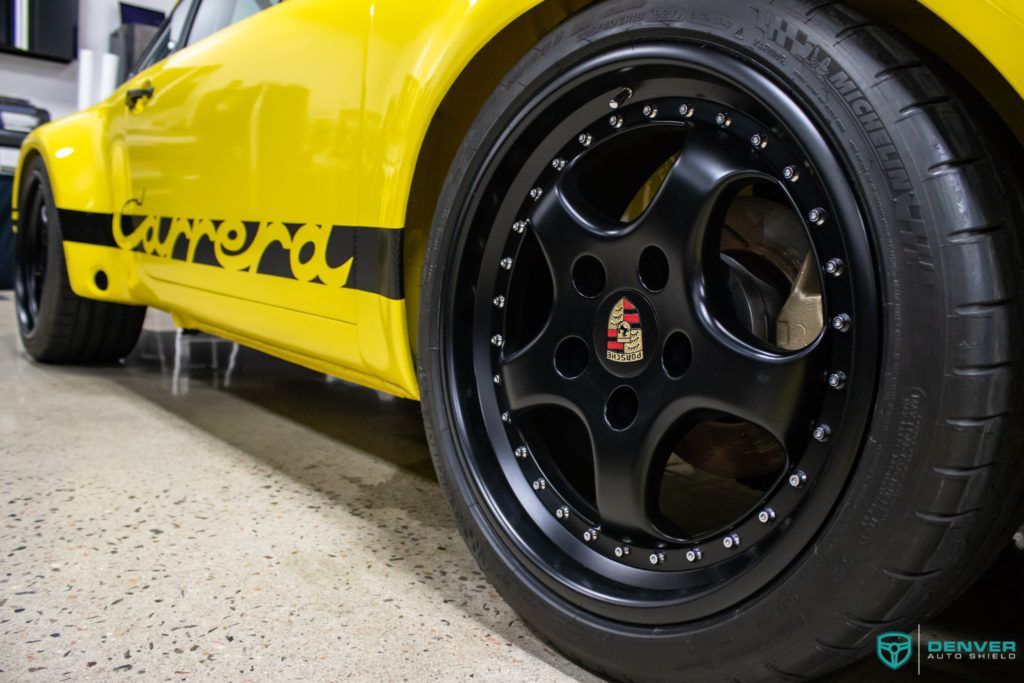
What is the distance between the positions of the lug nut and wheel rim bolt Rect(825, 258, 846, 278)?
0.69 ft

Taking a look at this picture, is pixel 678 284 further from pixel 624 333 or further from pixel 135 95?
pixel 135 95

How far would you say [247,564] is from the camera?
141 centimetres

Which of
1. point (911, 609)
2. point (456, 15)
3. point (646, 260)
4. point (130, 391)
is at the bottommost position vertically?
point (130, 391)

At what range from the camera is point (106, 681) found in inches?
40.7

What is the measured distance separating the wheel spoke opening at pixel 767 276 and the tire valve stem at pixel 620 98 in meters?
0.19

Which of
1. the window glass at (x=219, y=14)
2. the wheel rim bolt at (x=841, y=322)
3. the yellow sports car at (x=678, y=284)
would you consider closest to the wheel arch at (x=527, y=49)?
the yellow sports car at (x=678, y=284)

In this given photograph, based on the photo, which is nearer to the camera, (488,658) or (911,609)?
(911,609)

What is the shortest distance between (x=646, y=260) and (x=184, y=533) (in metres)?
1.05

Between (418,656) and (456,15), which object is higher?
(456,15)

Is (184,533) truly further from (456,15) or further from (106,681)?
(456,15)

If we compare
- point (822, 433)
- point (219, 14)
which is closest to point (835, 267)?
point (822, 433)

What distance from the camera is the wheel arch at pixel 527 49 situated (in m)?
0.71

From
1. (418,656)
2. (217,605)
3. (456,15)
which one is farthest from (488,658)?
(456,15)

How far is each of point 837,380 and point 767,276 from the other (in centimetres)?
33
